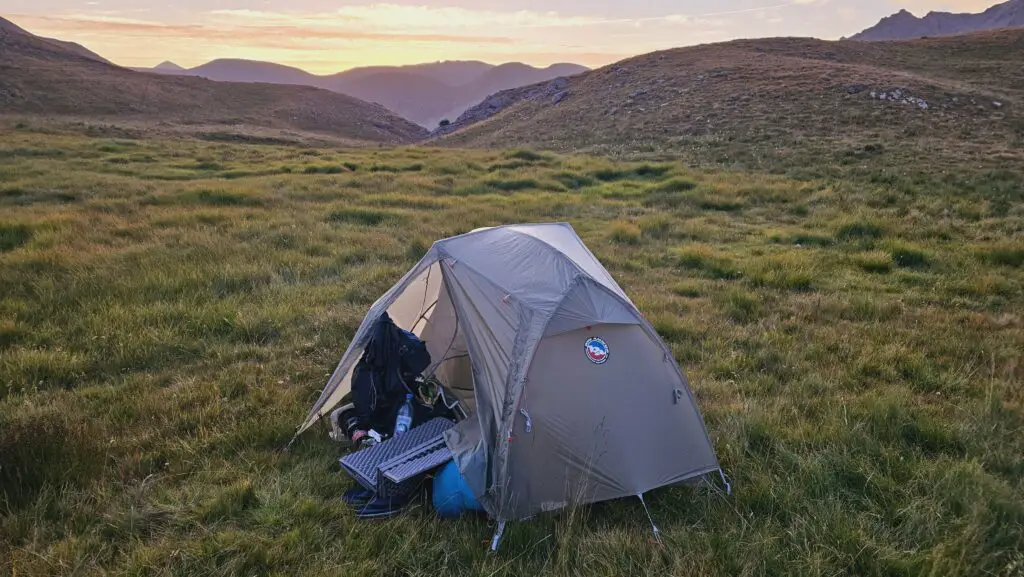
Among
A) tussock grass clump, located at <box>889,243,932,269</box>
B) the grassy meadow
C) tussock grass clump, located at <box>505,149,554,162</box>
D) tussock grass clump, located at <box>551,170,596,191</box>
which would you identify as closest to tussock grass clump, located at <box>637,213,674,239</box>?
the grassy meadow

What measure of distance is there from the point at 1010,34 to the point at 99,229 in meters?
62.8

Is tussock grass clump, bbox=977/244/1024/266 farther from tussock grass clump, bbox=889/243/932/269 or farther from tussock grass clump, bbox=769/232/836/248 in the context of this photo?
tussock grass clump, bbox=769/232/836/248

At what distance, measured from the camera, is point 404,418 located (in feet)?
16.6

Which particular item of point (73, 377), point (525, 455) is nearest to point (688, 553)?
point (525, 455)

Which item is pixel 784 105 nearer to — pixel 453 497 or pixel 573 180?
pixel 573 180

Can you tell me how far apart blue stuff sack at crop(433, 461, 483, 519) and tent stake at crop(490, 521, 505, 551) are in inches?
12.2

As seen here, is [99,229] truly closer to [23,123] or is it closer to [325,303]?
[325,303]

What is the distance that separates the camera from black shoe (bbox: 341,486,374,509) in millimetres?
4094

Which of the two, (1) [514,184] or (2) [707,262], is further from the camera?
(1) [514,184]

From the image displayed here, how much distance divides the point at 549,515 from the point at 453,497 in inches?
27.4

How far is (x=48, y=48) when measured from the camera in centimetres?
7912

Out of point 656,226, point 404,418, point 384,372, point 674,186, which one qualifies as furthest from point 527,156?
point 404,418

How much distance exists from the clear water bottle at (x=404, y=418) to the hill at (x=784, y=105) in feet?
60.7

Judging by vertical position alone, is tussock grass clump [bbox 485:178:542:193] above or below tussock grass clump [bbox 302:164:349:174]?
below
